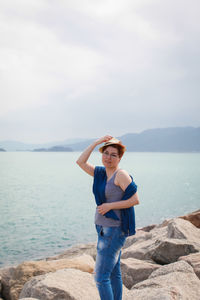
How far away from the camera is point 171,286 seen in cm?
460

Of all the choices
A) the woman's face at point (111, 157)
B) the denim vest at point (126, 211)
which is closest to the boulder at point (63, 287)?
the denim vest at point (126, 211)

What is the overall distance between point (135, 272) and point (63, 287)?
76.3 inches

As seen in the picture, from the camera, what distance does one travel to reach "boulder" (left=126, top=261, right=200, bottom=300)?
4.41 meters

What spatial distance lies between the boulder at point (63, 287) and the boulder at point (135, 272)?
113 centimetres

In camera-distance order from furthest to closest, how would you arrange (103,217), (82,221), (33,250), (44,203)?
1. (44,203)
2. (82,221)
3. (33,250)
4. (103,217)

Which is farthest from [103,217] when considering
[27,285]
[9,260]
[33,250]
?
[33,250]

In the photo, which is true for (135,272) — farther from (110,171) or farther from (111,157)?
(111,157)

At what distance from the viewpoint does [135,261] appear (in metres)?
7.09

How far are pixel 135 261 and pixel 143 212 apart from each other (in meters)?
22.0

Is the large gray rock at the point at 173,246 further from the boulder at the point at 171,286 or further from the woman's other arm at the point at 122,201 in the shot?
the woman's other arm at the point at 122,201

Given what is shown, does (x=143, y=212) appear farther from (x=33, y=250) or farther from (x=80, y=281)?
(x=80, y=281)

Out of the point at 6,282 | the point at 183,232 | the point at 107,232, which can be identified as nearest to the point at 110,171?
the point at 107,232

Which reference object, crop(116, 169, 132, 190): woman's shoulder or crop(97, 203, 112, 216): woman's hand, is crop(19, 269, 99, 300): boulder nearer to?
crop(97, 203, 112, 216): woman's hand

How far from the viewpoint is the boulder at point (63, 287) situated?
5.19m
